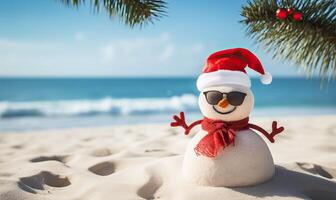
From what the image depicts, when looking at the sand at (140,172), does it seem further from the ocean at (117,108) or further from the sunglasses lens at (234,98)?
the ocean at (117,108)

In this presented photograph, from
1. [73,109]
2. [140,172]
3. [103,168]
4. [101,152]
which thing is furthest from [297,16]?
[73,109]

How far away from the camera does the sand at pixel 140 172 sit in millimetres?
2742

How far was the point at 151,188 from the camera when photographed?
9.84 ft

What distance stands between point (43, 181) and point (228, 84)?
1.99 metres

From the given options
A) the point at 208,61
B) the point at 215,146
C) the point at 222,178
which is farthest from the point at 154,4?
the point at 222,178

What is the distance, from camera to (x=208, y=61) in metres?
2.85

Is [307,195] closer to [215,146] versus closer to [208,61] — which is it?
[215,146]

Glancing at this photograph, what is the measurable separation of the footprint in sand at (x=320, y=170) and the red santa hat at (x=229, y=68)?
123 cm

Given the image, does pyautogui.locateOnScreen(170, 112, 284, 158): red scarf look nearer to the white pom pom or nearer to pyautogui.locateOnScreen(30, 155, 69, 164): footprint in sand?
the white pom pom

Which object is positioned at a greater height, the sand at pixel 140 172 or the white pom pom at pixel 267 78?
the white pom pom at pixel 267 78

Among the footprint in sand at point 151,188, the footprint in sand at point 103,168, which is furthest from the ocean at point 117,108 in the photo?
the footprint in sand at point 103,168

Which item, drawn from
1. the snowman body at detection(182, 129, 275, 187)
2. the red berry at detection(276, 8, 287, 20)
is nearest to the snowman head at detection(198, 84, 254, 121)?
the snowman body at detection(182, 129, 275, 187)

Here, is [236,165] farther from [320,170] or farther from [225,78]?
[320,170]

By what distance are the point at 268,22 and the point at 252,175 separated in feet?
3.61
